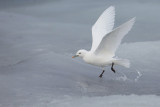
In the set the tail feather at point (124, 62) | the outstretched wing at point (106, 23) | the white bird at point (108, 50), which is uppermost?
the outstretched wing at point (106, 23)

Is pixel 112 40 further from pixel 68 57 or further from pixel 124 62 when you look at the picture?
pixel 68 57

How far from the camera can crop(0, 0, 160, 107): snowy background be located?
5574 millimetres

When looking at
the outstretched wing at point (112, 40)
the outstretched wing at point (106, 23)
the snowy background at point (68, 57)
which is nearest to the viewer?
the snowy background at point (68, 57)

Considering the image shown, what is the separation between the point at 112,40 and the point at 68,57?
127 centimetres

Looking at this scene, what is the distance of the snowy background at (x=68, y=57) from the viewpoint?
557 centimetres

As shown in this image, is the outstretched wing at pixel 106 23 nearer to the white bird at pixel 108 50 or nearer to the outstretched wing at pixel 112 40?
the white bird at pixel 108 50

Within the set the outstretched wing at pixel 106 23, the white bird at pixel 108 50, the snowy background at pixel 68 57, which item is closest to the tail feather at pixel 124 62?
the white bird at pixel 108 50

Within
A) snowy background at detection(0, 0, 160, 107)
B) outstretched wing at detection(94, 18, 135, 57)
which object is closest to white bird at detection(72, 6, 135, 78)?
outstretched wing at detection(94, 18, 135, 57)

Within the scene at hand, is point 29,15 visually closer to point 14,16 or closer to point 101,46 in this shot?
point 14,16

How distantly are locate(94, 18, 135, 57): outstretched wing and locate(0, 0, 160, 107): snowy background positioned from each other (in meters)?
0.42

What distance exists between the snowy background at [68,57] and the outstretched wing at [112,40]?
1.37ft

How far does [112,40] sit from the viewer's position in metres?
6.84

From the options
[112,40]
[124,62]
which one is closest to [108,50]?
[112,40]

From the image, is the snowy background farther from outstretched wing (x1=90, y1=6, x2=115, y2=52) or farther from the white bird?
outstretched wing (x1=90, y1=6, x2=115, y2=52)
